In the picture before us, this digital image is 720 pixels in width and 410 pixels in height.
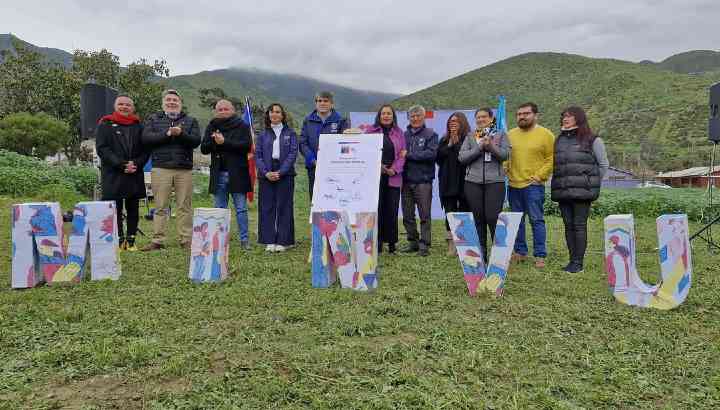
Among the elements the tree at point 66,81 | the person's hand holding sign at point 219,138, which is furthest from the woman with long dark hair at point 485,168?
the tree at point 66,81

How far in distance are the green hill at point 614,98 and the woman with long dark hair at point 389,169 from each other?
35779 mm

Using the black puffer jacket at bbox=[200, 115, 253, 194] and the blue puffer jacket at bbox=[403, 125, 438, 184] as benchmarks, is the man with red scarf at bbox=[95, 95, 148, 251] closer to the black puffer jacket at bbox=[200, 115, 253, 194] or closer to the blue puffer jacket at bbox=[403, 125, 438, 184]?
the black puffer jacket at bbox=[200, 115, 253, 194]

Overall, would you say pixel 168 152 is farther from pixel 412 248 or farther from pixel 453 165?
pixel 453 165

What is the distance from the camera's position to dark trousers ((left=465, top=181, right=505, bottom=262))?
4.83 metres

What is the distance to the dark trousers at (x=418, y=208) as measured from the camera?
17.9ft

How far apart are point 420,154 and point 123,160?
332cm

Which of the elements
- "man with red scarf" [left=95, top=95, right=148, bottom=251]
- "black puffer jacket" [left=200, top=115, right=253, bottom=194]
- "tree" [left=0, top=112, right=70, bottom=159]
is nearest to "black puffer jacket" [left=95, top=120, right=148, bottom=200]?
"man with red scarf" [left=95, top=95, right=148, bottom=251]

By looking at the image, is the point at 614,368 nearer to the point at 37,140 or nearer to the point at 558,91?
the point at 37,140

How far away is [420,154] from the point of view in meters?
5.36

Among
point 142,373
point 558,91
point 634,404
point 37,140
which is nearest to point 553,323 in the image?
point 634,404

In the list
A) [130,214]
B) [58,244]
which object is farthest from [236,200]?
[58,244]

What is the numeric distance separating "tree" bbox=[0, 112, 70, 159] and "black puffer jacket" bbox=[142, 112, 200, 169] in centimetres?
2375

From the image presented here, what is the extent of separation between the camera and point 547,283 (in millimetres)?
4043

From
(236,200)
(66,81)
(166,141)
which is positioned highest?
(66,81)
